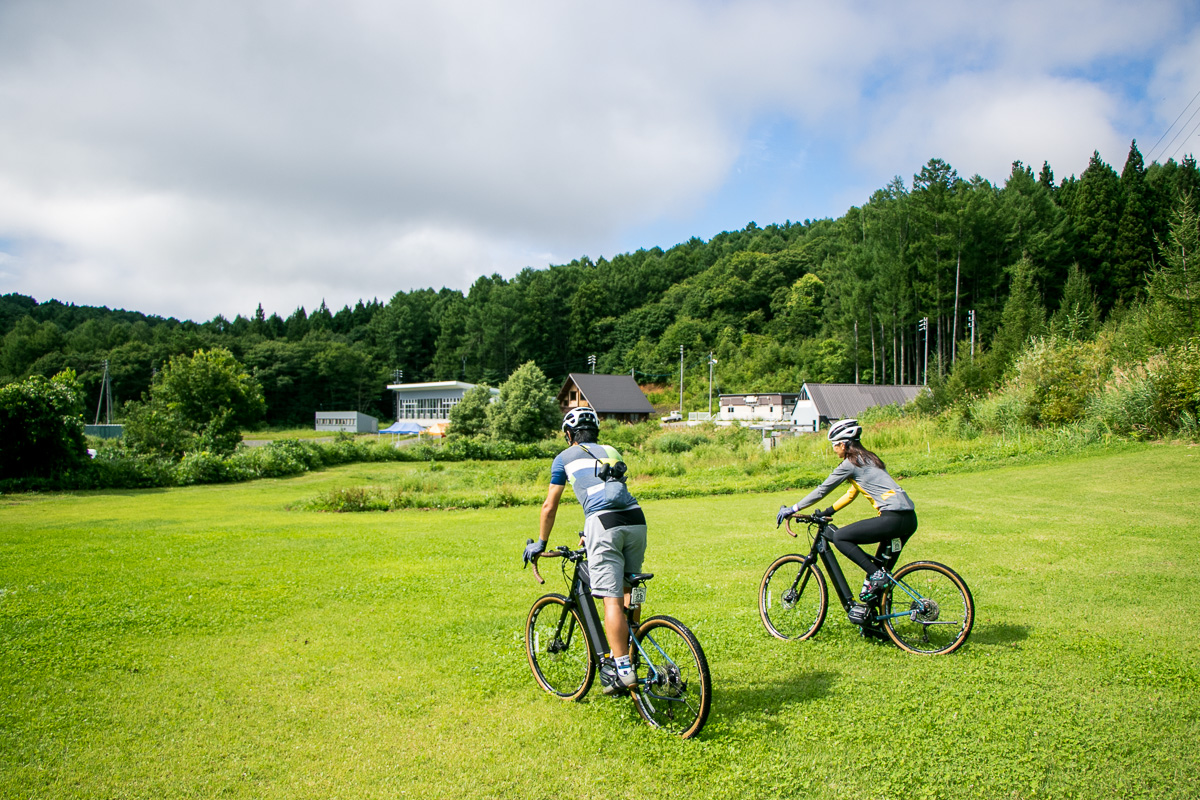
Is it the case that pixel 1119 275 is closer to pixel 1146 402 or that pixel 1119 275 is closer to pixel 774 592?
pixel 1146 402

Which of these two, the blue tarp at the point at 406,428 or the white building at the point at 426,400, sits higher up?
the white building at the point at 426,400

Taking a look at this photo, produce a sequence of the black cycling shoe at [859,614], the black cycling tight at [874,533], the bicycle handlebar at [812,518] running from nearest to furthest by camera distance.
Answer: the black cycling tight at [874,533]
the black cycling shoe at [859,614]
the bicycle handlebar at [812,518]

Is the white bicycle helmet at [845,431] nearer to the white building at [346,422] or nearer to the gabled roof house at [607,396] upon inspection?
the gabled roof house at [607,396]

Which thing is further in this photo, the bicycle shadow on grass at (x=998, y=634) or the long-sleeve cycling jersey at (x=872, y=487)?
the bicycle shadow on grass at (x=998, y=634)

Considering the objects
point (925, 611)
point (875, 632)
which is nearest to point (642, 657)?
point (875, 632)

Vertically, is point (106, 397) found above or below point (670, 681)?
above

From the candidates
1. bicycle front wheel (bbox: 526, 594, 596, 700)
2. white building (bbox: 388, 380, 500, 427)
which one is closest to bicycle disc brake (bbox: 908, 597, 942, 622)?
bicycle front wheel (bbox: 526, 594, 596, 700)

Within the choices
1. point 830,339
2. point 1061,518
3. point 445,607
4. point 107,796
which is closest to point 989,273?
point 830,339

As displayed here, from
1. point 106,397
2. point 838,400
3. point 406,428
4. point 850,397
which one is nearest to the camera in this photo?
point 838,400

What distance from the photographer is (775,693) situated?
15.6 ft

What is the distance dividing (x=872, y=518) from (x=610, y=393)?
64247 millimetres

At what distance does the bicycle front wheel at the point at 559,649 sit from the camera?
4.80 m

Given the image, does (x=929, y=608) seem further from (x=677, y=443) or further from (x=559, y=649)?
(x=677, y=443)

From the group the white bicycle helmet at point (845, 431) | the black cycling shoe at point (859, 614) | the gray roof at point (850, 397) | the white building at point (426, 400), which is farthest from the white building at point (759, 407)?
the black cycling shoe at point (859, 614)
